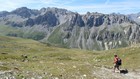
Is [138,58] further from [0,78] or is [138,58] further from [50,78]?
[0,78]

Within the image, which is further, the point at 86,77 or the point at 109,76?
the point at 109,76

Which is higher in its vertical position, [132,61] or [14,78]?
[14,78]

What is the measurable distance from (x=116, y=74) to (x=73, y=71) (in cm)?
712

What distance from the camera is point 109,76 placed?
43031 mm

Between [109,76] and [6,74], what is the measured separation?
16.1 m

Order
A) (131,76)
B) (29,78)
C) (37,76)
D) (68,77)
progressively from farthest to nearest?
(131,76), (68,77), (37,76), (29,78)

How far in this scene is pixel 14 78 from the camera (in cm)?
3108

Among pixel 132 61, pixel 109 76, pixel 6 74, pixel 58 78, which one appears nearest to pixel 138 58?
pixel 132 61

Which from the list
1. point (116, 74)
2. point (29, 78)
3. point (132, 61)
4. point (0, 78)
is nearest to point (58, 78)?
point (29, 78)

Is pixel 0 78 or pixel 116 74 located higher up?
pixel 0 78

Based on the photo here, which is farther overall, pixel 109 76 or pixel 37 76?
pixel 109 76

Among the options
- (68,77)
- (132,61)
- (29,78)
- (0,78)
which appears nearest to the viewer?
(0,78)

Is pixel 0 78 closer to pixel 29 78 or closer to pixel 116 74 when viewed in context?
pixel 29 78

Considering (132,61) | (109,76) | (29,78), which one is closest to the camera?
(29,78)
